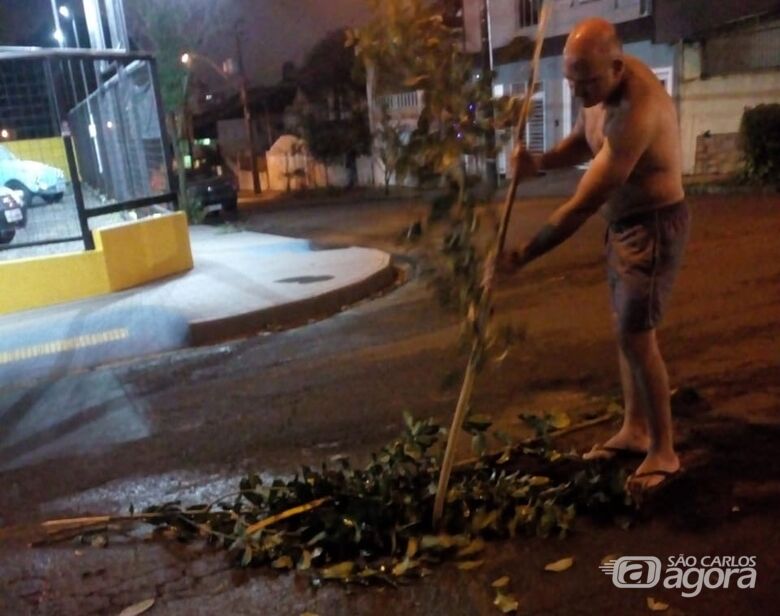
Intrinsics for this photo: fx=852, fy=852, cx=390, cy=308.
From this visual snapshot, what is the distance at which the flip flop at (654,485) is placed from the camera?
3.62 meters

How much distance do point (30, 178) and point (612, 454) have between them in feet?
31.7

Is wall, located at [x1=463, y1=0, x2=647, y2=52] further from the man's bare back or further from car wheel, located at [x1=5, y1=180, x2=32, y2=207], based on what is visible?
the man's bare back

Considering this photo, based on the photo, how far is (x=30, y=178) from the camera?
11.3 meters

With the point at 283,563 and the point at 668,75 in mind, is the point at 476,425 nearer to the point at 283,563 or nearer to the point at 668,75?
the point at 283,563

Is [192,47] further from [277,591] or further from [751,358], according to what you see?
[277,591]

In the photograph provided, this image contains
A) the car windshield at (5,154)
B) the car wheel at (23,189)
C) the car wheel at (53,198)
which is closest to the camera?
the car wheel at (53,198)

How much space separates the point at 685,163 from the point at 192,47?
12.0m

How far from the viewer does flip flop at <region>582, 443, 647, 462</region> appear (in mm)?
4020

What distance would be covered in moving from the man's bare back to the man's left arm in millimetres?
22

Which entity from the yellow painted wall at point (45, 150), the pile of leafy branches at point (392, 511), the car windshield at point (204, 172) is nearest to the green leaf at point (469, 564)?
the pile of leafy branches at point (392, 511)

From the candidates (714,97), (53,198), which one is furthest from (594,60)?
(714,97)

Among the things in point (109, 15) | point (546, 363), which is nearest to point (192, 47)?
point (109, 15)

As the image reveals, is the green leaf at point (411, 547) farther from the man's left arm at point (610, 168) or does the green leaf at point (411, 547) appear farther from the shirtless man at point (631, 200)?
the man's left arm at point (610, 168)

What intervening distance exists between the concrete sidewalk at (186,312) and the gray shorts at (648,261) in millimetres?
4725
